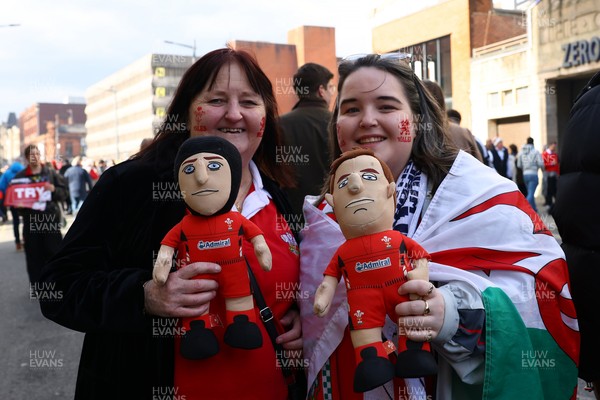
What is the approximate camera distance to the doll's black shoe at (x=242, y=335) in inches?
76.3

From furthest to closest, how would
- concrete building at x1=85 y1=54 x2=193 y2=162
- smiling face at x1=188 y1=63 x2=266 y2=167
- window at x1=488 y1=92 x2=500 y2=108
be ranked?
1. concrete building at x1=85 y1=54 x2=193 y2=162
2. window at x1=488 y1=92 x2=500 y2=108
3. smiling face at x1=188 y1=63 x2=266 y2=167

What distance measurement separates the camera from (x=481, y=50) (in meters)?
25.0

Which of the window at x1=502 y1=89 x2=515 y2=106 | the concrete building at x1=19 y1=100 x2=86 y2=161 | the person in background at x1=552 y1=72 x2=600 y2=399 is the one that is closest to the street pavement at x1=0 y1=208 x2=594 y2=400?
the person in background at x1=552 y1=72 x2=600 y2=399

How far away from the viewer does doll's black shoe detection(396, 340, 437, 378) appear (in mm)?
1742

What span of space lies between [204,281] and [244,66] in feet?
3.25

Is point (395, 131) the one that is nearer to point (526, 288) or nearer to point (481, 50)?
point (526, 288)

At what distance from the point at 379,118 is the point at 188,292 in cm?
99

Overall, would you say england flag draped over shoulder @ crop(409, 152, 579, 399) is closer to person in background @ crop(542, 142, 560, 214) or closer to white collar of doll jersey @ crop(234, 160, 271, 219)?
white collar of doll jersey @ crop(234, 160, 271, 219)

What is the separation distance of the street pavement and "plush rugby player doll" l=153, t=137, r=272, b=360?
9.91 ft

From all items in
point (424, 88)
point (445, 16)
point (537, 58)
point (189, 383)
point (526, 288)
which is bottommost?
point (189, 383)

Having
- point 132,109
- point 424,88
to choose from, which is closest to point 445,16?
point 424,88

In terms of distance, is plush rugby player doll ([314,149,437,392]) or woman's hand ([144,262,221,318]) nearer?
plush rugby player doll ([314,149,437,392])

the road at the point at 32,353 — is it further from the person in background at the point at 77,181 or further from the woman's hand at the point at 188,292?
the person in background at the point at 77,181

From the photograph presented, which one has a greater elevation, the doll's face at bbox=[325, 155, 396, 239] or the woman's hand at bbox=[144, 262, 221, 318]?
the doll's face at bbox=[325, 155, 396, 239]
